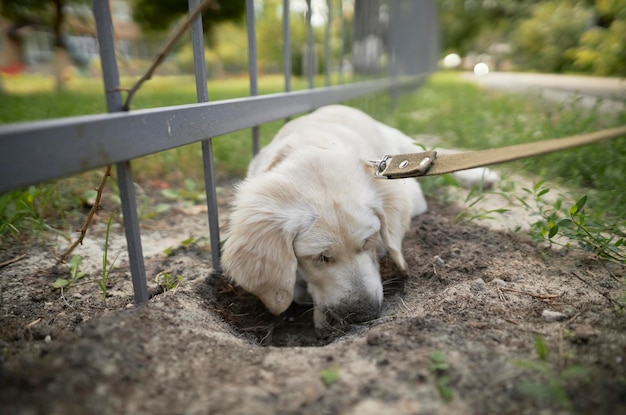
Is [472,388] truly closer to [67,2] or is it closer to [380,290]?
[380,290]

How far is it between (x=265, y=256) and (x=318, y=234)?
0.93 ft

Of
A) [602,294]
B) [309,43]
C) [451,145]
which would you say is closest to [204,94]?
[602,294]

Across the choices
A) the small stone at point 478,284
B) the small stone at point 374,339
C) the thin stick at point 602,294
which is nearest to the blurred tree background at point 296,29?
the small stone at point 374,339

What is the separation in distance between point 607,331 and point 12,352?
208cm

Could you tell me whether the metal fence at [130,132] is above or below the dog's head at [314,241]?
above

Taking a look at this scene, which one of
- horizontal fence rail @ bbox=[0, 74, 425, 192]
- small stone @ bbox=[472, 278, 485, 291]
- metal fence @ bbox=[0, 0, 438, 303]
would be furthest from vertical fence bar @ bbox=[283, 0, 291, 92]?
small stone @ bbox=[472, 278, 485, 291]

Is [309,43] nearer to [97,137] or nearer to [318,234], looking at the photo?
[318,234]

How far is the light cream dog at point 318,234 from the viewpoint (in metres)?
2.06

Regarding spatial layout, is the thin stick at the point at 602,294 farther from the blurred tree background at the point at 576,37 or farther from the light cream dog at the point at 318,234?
the blurred tree background at the point at 576,37

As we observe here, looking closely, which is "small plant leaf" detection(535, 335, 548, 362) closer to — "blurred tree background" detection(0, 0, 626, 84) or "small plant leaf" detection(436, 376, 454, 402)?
"small plant leaf" detection(436, 376, 454, 402)

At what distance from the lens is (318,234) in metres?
2.05

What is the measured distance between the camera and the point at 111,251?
263 centimetres

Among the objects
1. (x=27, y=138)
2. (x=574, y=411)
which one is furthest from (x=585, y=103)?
(x=27, y=138)

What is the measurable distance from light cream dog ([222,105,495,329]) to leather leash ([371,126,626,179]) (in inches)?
8.8
